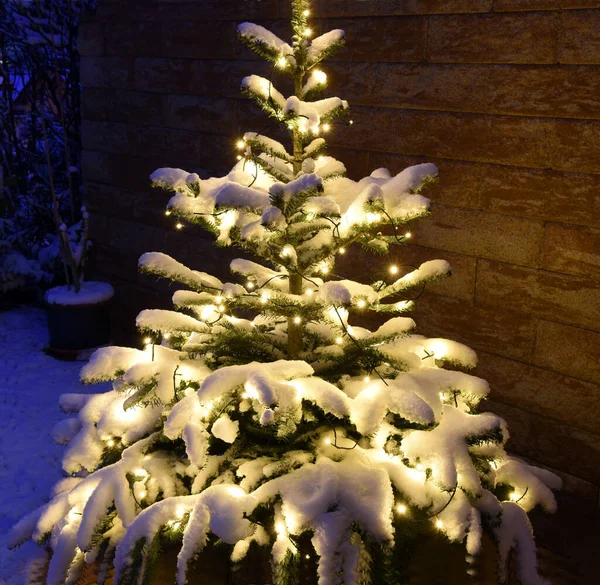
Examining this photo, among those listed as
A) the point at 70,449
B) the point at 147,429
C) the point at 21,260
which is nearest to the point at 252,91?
the point at 147,429

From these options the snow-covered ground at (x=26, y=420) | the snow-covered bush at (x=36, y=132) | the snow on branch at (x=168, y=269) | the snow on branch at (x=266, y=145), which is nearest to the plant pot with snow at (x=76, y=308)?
the snow-covered ground at (x=26, y=420)

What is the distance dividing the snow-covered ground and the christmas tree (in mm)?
787

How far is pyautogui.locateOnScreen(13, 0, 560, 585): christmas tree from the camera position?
223cm

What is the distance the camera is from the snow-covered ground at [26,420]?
3.50 m

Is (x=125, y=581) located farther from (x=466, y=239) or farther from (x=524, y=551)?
(x=466, y=239)


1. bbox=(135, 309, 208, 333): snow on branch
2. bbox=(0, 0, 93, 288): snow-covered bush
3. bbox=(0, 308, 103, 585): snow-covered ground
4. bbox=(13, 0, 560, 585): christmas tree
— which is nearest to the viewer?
bbox=(13, 0, 560, 585): christmas tree

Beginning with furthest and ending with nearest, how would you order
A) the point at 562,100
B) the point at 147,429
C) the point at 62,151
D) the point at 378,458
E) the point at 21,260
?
the point at 62,151 → the point at 21,260 → the point at 562,100 → the point at 147,429 → the point at 378,458

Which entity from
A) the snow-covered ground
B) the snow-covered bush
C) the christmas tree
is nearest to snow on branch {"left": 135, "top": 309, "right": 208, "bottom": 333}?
the christmas tree

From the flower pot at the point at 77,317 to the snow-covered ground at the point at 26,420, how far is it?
6.2 inches

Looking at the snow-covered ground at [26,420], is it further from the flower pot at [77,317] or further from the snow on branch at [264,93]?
the snow on branch at [264,93]

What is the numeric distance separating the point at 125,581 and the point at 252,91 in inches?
67.6

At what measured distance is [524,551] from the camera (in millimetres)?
2539

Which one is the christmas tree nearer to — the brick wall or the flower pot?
the brick wall

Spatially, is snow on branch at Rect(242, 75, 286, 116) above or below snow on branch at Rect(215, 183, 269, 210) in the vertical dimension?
above
